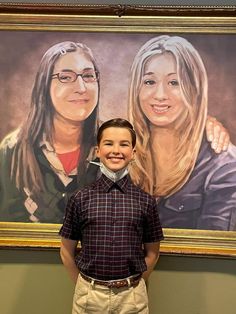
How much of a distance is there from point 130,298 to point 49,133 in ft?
2.10

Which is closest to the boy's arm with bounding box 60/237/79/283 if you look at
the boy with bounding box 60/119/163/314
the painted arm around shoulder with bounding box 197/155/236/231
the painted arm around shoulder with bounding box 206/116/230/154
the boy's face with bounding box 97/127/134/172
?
the boy with bounding box 60/119/163/314

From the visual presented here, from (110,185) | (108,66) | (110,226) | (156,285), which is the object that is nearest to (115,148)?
(110,185)

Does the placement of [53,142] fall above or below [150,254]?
above

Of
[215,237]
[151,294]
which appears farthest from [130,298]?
[215,237]

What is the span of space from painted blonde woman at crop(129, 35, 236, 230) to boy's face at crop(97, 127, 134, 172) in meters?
0.20

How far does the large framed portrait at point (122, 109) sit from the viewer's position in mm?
1353

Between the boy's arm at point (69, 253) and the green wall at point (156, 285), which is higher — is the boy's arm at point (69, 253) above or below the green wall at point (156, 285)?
above

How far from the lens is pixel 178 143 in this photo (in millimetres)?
1368

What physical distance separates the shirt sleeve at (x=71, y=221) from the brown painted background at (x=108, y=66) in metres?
0.36

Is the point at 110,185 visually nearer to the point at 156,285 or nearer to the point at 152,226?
the point at 152,226

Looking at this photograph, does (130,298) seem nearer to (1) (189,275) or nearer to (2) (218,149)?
(1) (189,275)

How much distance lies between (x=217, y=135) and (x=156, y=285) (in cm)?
60

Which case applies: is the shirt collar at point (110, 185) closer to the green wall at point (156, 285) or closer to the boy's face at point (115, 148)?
the boy's face at point (115, 148)

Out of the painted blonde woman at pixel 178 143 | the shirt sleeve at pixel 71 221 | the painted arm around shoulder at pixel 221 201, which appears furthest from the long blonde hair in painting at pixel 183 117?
the shirt sleeve at pixel 71 221
